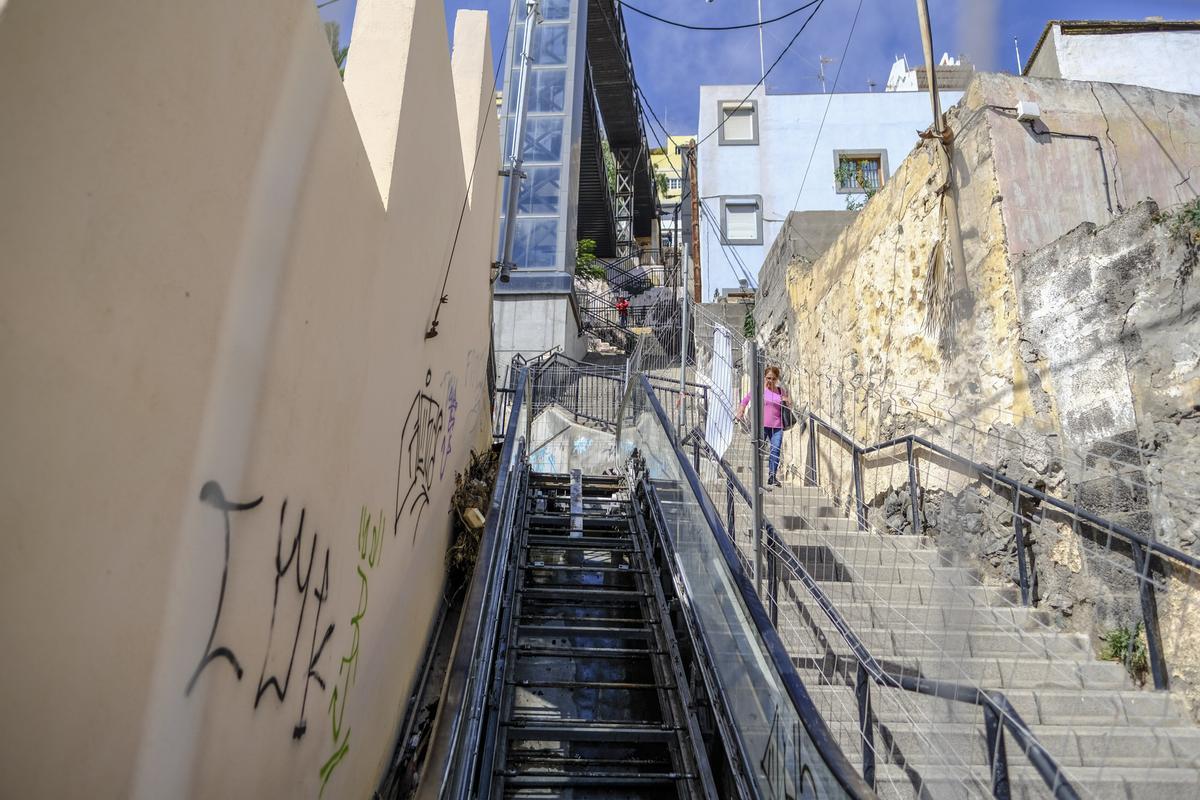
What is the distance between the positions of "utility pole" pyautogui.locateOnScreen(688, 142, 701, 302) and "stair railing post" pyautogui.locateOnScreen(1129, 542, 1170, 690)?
1522 centimetres

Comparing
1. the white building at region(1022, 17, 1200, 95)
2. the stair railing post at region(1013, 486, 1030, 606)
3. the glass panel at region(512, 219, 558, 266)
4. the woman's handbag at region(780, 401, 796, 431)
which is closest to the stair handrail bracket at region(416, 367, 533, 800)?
the stair railing post at region(1013, 486, 1030, 606)

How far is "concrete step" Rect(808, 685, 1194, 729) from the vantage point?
12.6 feet

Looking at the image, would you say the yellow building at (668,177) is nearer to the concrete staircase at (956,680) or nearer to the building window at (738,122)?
the building window at (738,122)

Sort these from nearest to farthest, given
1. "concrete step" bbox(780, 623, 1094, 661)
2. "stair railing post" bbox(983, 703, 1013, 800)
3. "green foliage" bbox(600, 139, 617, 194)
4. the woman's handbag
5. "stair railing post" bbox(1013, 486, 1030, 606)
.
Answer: "stair railing post" bbox(983, 703, 1013, 800) < "concrete step" bbox(780, 623, 1094, 661) < "stair railing post" bbox(1013, 486, 1030, 606) < the woman's handbag < "green foliage" bbox(600, 139, 617, 194)

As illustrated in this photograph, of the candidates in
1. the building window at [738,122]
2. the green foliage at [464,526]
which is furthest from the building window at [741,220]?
the green foliage at [464,526]

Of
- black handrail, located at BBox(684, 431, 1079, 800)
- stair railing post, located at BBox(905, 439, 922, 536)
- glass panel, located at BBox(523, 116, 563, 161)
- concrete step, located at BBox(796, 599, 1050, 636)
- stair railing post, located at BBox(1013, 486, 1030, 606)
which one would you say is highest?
glass panel, located at BBox(523, 116, 563, 161)

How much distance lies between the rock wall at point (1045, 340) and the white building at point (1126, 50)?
27.6ft

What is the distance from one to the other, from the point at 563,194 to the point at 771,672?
1615 centimetres

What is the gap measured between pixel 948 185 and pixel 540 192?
12607mm

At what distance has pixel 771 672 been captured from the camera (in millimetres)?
3051

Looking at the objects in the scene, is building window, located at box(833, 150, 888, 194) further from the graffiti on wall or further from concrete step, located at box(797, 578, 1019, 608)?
the graffiti on wall

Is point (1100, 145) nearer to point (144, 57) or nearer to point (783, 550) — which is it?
point (783, 550)

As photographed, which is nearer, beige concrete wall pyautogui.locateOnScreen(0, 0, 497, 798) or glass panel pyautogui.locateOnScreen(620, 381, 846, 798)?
beige concrete wall pyautogui.locateOnScreen(0, 0, 497, 798)

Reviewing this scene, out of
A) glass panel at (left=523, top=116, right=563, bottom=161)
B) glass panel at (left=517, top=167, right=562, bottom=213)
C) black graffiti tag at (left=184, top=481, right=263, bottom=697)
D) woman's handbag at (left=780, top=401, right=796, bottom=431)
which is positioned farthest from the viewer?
glass panel at (left=523, top=116, right=563, bottom=161)
